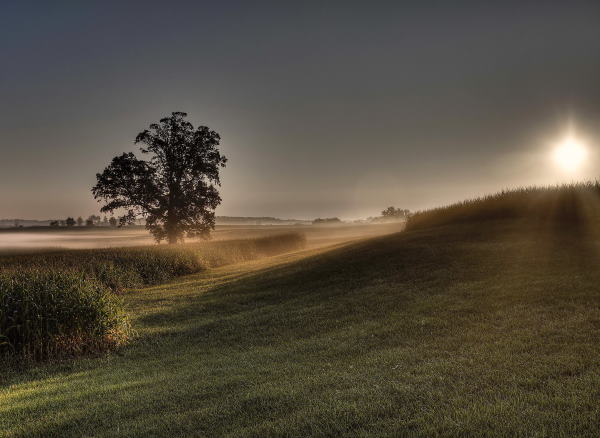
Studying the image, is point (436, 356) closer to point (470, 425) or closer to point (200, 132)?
point (470, 425)

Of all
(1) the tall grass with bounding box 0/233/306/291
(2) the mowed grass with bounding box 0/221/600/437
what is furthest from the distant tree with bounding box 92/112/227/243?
(2) the mowed grass with bounding box 0/221/600/437

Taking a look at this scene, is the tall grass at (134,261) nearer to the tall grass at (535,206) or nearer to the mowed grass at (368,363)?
the mowed grass at (368,363)

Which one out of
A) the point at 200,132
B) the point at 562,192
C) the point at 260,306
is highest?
the point at 200,132

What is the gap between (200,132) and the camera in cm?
4091

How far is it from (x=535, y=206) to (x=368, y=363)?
1987 centimetres

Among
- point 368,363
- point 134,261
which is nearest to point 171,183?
point 134,261

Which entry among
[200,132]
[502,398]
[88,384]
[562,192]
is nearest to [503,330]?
[502,398]

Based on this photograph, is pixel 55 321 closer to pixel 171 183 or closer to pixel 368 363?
pixel 368 363

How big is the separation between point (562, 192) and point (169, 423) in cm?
2450

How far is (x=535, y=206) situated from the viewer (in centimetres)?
2430

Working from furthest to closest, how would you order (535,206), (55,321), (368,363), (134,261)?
(134,261) < (535,206) < (55,321) < (368,363)

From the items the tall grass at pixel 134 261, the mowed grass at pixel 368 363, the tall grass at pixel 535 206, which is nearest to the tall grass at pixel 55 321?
the mowed grass at pixel 368 363

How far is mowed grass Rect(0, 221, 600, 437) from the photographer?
6297mm

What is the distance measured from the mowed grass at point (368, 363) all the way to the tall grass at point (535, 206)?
3746 mm
